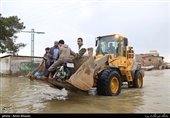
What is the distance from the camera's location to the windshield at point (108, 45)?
8.84 meters

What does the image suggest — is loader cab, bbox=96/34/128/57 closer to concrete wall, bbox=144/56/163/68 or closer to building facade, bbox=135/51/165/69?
building facade, bbox=135/51/165/69

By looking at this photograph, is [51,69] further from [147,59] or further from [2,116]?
[147,59]

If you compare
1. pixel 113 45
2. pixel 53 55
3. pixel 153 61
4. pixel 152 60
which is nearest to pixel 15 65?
pixel 113 45

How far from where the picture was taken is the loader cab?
8.86 meters

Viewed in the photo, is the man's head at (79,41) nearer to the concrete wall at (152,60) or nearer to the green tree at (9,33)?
the green tree at (9,33)

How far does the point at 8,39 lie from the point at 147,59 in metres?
33.4

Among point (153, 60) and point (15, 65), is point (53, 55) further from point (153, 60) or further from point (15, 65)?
point (153, 60)

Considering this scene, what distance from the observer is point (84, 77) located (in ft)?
19.7

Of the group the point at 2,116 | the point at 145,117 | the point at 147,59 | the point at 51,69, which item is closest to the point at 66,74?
the point at 51,69

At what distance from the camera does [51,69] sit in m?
6.16

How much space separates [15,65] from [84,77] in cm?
1821

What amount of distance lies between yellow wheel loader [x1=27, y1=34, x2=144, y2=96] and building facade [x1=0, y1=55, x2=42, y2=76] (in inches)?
603

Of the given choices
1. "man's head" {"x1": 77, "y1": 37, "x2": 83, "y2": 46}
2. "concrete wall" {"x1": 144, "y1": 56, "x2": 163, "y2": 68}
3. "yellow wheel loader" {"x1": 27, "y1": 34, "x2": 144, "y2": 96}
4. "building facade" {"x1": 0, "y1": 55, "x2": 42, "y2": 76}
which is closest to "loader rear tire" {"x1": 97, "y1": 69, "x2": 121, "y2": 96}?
"yellow wheel loader" {"x1": 27, "y1": 34, "x2": 144, "y2": 96}

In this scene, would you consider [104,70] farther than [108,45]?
No
